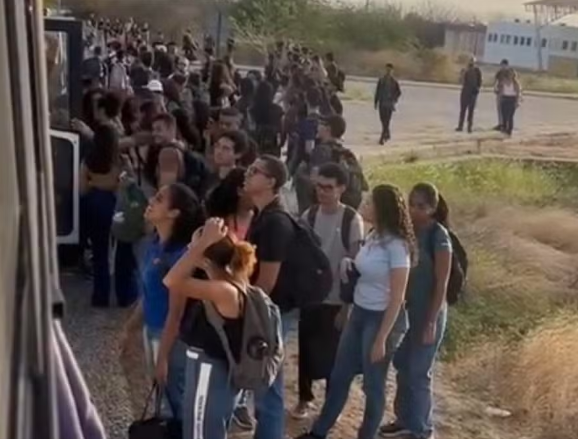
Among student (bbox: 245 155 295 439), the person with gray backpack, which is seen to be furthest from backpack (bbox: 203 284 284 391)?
student (bbox: 245 155 295 439)

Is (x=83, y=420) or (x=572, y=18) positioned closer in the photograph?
(x=83, y=420)

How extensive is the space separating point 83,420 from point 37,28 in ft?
1.30

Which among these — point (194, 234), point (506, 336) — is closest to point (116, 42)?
point (194, 234)

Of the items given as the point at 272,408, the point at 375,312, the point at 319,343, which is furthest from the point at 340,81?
the point at 272,408

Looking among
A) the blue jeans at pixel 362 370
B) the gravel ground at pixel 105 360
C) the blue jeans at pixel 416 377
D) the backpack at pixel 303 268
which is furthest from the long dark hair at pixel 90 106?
the blue jeans at pixel 416 377

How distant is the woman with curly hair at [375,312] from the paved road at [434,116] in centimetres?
12

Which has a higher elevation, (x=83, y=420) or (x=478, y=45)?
(x=478, y=45)

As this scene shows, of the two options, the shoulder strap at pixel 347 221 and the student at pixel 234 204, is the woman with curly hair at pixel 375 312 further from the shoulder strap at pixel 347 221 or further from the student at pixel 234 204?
the student at pixel 234 204

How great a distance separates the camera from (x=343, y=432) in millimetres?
2613

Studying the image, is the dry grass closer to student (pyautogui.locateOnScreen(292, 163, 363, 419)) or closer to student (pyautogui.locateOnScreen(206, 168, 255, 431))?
student (pyautogui.locateOnScreen(292, 163, 363, 419))

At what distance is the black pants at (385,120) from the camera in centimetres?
229

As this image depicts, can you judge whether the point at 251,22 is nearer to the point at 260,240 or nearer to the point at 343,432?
the point at 260,240

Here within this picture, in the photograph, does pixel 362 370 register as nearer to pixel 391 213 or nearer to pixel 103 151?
pixel 391 213

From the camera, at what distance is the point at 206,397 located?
217 centimetres
